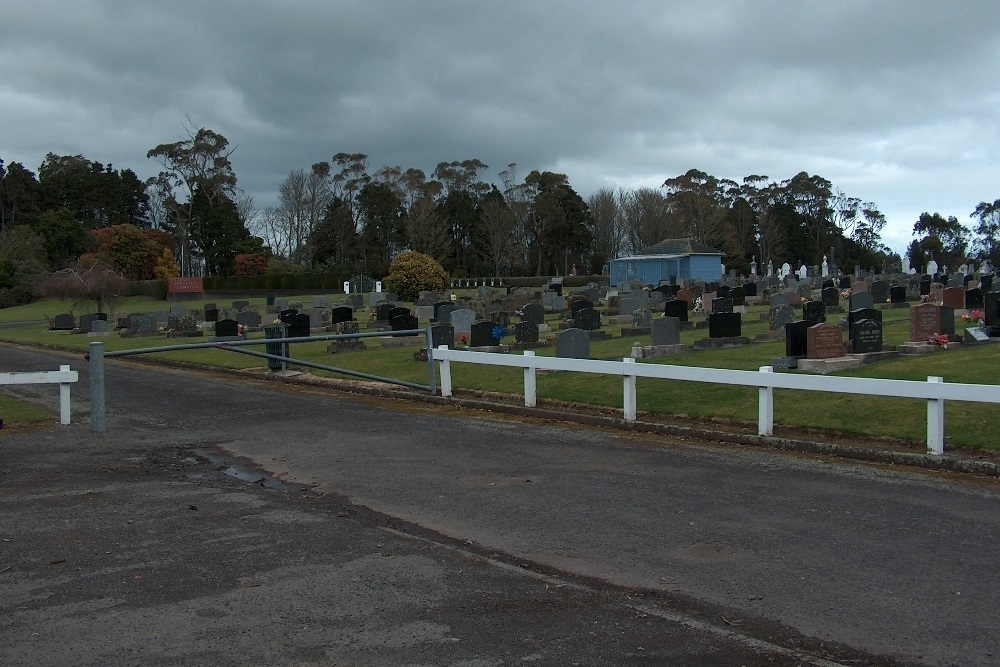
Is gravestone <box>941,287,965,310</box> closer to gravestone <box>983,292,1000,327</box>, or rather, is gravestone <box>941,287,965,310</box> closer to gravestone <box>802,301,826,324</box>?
gravestone <box>983,292,1000,327</box>

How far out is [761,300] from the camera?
4009 cm

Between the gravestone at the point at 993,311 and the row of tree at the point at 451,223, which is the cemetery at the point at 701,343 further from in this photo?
the row of tree at the point at 451,223

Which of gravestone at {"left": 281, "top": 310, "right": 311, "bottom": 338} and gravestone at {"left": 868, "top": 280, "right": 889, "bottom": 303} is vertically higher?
gravestone at {"left": 868, "top": 280, "right": 889, "bottom": 303}

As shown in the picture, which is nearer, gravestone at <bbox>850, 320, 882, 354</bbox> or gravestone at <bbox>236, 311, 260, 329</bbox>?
gravestone at <bbox>850, 320, 882, 354</bbox>

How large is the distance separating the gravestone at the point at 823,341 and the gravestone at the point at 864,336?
588mm

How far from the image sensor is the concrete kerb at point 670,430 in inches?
381

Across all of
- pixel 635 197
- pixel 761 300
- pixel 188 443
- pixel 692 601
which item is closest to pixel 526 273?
pixel 635 197

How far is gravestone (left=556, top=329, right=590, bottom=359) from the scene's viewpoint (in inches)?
683

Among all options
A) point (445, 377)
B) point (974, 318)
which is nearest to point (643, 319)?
point (974, 318)

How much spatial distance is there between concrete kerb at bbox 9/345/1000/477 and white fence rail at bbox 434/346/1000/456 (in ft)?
0.69

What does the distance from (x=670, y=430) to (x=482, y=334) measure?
9.86 meters

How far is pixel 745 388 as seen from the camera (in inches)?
554

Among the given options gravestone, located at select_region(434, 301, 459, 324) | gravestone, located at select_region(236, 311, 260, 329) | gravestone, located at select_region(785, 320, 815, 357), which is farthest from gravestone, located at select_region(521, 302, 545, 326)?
gravestone, located at select_region(236, 311, 260, 329)

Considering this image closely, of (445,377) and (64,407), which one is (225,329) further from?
(64,407)
